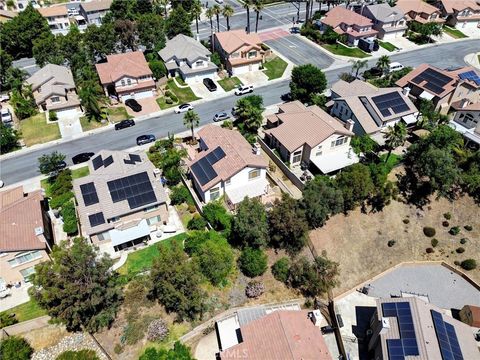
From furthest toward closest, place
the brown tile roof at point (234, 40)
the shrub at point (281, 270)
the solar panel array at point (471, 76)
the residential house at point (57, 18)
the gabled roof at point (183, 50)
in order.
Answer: the residential house at point (57, 18), the brown tile roof at point (234, 40), the gabled roof at point (183, 50), the solar panel array at point (471, 76), the shrub at point (281, 270)

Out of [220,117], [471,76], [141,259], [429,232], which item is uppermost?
[471,76]

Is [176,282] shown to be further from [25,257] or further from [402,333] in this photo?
[402,333]

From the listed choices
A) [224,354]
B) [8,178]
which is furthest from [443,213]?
[8,178]

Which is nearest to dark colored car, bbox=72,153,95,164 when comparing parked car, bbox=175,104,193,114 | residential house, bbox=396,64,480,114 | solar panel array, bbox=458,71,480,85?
parked car, bbox=175,104,193,114

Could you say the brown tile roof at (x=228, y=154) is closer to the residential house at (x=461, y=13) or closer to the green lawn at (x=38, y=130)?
the green lawn at (x=38, y=130)

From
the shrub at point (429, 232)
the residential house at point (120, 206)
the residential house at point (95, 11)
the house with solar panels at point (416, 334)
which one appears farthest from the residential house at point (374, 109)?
the residential house at point (95, 11)

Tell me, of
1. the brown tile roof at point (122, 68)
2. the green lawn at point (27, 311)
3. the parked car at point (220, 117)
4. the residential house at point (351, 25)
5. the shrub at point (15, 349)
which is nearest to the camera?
the shrub at point (15, 349)

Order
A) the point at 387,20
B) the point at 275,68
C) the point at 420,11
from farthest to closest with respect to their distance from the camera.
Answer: the point at 420,11 → the point at 387,20 → the point at 275,68

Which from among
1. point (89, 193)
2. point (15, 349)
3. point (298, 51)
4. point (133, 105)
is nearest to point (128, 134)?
point (133, 105)
